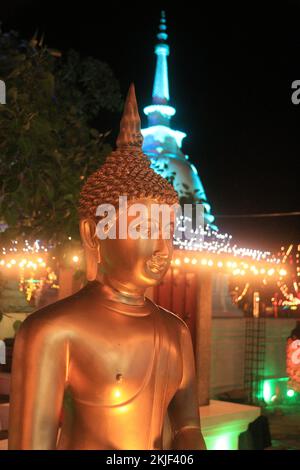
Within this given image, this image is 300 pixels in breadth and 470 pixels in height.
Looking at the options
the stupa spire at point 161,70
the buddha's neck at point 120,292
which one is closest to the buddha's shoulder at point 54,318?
the buddha's neck at point 120,292

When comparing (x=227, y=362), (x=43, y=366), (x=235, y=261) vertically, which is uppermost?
(x=235, y=261)

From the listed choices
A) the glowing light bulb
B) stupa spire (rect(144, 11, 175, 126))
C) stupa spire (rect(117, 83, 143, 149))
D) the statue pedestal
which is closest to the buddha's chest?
the glowing light bulb

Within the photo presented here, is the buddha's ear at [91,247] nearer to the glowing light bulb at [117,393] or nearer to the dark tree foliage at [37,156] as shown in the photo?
the glowing light bulb at [117,393]

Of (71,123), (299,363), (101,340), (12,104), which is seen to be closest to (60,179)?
(12,104)

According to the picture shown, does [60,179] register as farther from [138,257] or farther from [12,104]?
[138,257]

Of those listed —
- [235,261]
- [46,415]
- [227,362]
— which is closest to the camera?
[46,415]

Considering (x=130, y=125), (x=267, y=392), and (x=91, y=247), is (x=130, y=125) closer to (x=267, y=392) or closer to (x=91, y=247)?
(x=91, y=247)

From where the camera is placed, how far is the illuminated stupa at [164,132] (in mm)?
21031

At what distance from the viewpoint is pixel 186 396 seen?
7.45 ft

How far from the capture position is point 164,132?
22.2 m

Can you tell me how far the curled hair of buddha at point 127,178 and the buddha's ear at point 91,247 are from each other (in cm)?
4

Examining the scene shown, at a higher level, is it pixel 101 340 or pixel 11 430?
pixel 101 340

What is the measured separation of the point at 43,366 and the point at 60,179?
8.30 ft

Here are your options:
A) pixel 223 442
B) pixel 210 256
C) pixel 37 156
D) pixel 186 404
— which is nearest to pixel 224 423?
pixel 223 442
